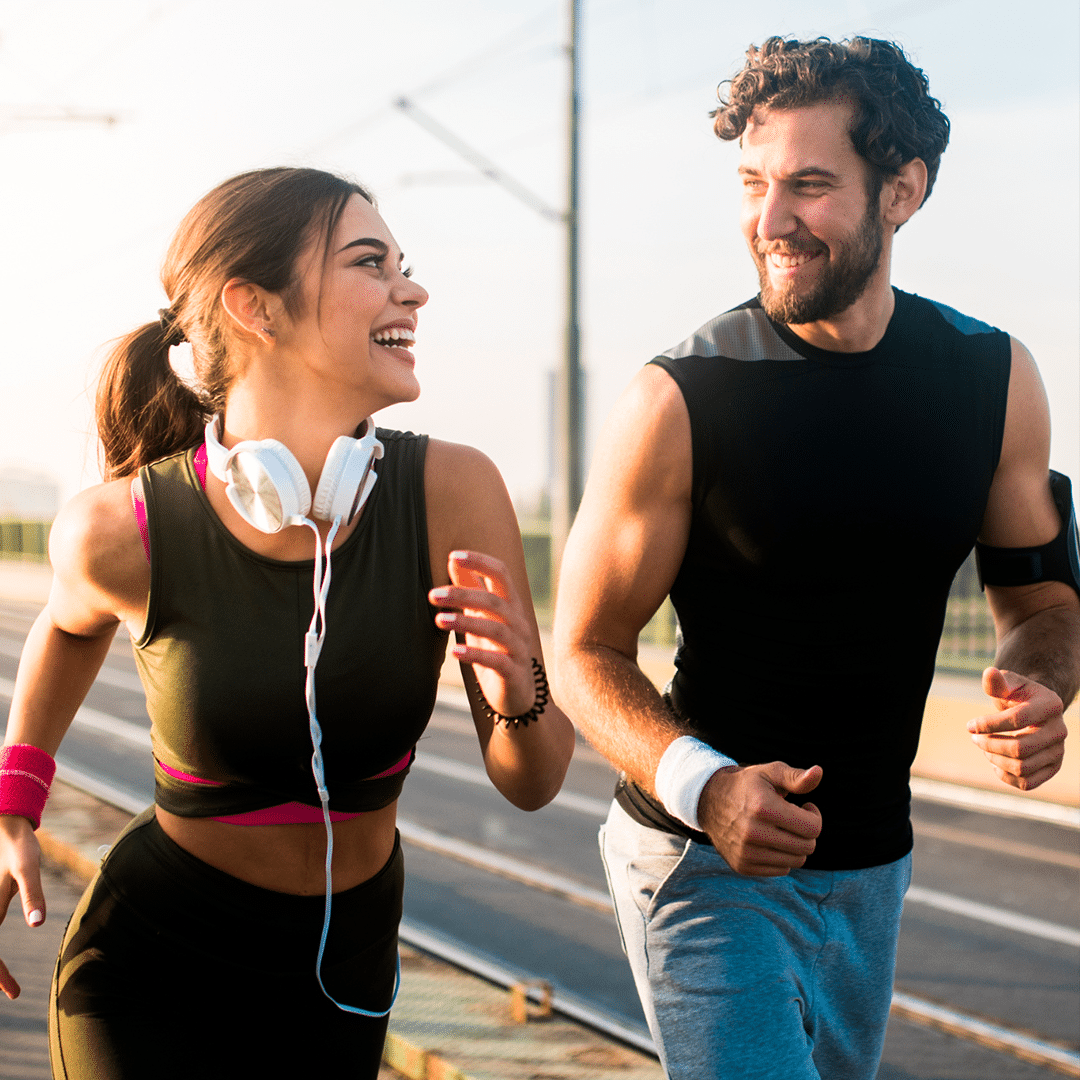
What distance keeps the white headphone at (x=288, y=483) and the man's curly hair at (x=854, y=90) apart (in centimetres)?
103

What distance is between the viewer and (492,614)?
6.10ft

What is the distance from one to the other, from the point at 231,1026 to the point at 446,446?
1.04 metres

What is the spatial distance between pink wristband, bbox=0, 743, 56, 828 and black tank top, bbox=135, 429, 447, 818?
1.02 feet

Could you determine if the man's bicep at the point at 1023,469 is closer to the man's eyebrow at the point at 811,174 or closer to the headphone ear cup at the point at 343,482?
the man's eyebrow at the point at 811,174

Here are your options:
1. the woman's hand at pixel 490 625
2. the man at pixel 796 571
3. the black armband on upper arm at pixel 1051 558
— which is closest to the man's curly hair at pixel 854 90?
the man at pixel 796 571

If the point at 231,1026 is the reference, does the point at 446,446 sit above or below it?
above

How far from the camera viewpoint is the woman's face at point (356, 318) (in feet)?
6.84

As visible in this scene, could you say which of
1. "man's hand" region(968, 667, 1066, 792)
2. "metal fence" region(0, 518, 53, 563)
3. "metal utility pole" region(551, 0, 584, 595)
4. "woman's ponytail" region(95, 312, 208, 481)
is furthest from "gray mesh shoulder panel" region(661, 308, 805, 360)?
"metal fence" region(0, 518, 53, 563)

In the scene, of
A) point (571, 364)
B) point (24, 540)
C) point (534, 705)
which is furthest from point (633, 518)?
point (24, 540)

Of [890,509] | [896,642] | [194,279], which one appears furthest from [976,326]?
[194,279]

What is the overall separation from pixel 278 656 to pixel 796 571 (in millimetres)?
918

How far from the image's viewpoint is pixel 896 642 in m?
2.26

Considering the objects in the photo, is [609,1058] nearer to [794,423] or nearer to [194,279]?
[794,423]

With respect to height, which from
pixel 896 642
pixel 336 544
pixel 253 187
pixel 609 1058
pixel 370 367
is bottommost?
pixel 609 1058
